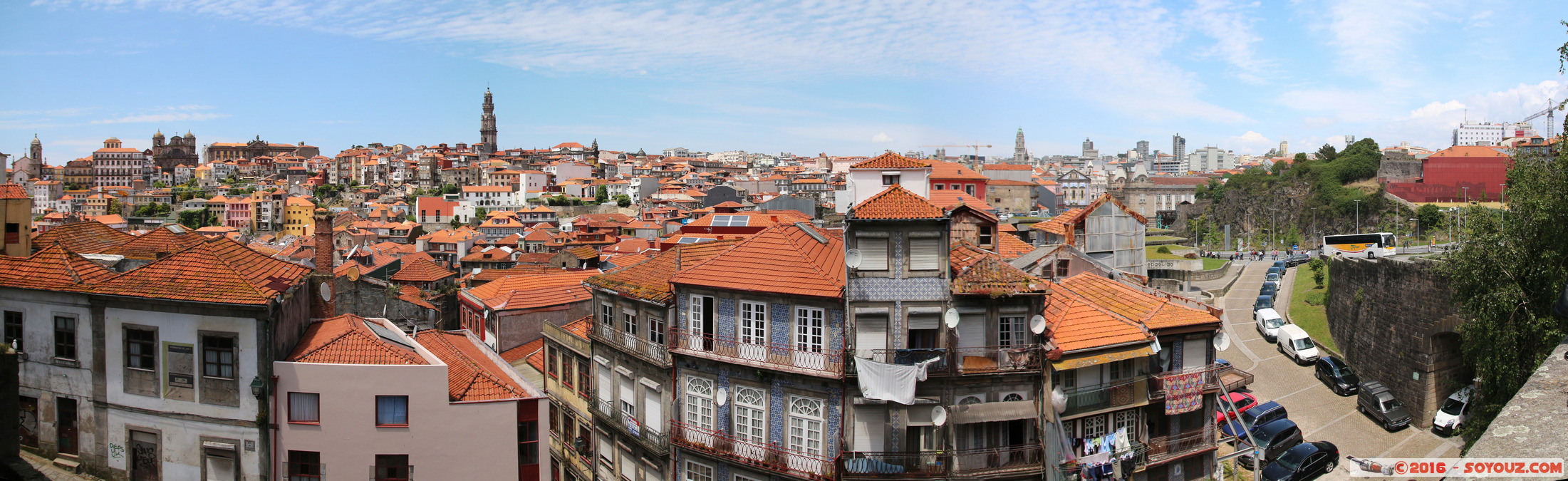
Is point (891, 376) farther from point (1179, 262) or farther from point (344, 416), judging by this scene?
point (1179, 262)

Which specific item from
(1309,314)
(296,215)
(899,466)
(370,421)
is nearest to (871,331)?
(899,466)

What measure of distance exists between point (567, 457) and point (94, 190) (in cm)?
17701

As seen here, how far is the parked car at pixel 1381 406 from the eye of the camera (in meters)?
25.1

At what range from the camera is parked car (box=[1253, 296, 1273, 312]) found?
37625mm

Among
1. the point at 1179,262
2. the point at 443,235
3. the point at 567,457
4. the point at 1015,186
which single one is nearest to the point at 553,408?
the point at 567,457

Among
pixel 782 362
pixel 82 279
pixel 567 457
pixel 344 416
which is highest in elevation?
pixel 82 279

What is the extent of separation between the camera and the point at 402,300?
35.6m

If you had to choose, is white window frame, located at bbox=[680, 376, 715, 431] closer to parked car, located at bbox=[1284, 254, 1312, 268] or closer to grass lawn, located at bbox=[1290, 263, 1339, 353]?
grass lawn, located at bbox=[1290, 263, 1339, 353]

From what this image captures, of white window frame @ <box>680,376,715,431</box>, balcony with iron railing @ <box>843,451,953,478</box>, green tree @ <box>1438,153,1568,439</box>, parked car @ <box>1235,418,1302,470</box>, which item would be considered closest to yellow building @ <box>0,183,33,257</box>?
white window frame @ <box>680,376,715,431</box>

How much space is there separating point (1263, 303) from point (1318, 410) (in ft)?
40.1

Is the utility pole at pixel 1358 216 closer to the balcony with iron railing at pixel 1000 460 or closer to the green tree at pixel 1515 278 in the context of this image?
the green tree at pixel 1515 278

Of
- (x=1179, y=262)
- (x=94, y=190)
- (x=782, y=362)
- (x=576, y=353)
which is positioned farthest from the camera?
(x=94, y=190)

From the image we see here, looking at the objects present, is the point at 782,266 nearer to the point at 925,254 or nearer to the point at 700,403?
the point at 925,254

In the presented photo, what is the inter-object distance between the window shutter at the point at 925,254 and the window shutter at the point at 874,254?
18.3 inches
